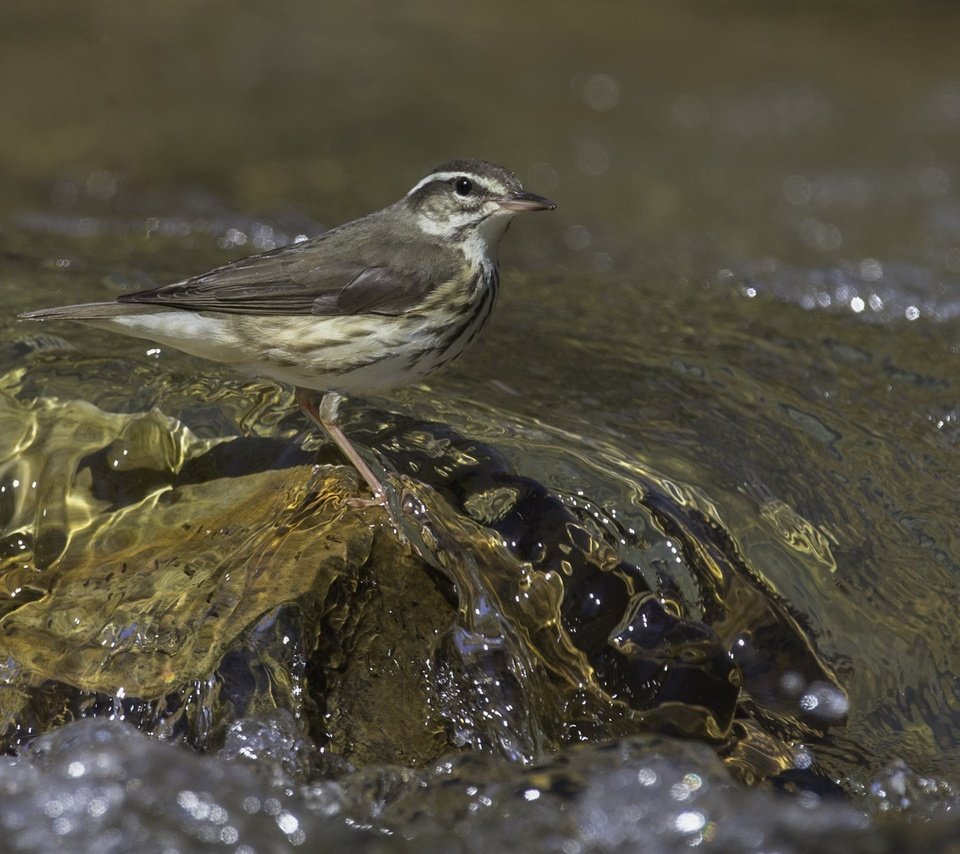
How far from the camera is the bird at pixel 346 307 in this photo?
5844 millimetres

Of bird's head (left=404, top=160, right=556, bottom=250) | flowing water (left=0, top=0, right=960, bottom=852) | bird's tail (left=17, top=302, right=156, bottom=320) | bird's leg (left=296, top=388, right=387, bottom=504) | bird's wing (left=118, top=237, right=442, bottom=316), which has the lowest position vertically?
flowing water (left=0, top=0, right=960, bottom=852)

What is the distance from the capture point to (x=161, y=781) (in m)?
4.27

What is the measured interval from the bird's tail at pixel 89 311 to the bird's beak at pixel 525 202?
168cm

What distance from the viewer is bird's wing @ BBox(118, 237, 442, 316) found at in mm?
5953

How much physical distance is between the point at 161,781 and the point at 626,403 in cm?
343

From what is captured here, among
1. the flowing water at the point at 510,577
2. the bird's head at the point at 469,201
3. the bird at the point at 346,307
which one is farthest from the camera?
the bird's head at the point at 469,201

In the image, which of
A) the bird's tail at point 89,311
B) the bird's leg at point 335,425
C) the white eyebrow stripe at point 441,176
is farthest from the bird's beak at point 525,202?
the bird's tail at point 89,311

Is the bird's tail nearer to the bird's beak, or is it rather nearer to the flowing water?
the flowing water

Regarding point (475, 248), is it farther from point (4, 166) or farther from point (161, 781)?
point (4, 166)

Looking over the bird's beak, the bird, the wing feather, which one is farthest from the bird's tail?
the bird's beak

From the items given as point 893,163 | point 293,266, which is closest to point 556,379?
point 293,266

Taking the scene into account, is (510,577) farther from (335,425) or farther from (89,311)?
(89,311)

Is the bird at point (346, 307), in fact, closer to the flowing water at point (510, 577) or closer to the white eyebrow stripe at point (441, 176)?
the white eyebrow stripe at point (441, 176)

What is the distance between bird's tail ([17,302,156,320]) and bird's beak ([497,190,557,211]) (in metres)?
1.68
